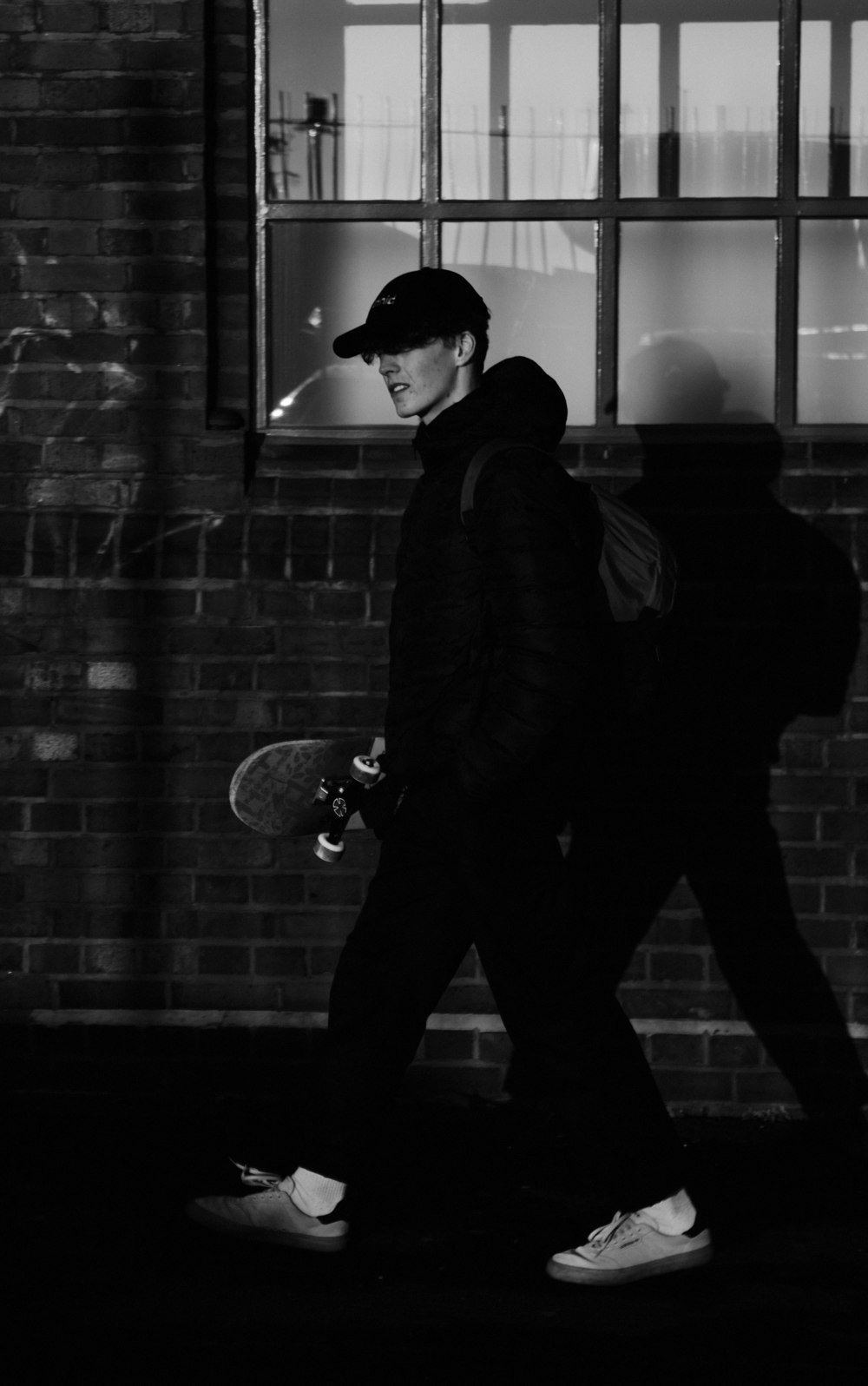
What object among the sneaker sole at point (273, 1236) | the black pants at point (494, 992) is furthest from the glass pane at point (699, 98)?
the sneaker sole at point (273, 1236)

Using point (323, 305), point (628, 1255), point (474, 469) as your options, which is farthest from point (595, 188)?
point (628, 1255)

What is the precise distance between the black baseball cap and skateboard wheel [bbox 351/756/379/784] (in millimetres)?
890

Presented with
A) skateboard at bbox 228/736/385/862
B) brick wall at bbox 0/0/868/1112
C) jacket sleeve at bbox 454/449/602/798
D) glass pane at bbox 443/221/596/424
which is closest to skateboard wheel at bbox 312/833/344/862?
skateboard at bbox 228/736/385/862

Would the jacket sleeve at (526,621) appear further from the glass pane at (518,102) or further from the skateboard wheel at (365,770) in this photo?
the glass pane at (518,102)

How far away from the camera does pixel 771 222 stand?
516cm

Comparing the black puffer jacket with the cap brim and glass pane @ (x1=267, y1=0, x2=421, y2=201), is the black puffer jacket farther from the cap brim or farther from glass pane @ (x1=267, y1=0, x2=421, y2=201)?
glass pane @ (x1=267, y1=0, x2=421, y2=201)

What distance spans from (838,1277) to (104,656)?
261 centimetres

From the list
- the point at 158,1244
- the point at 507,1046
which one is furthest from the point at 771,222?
the point at 158,1244

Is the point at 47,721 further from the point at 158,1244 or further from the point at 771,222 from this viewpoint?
the point at 771,222

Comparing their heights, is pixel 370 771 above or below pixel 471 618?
below

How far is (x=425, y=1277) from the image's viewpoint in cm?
377

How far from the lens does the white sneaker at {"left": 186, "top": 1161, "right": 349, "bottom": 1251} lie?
3846mm

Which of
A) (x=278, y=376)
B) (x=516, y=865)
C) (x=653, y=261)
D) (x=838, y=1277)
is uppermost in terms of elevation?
(x=653, y=261)

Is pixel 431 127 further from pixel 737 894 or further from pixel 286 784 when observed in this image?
pixel 737 894
